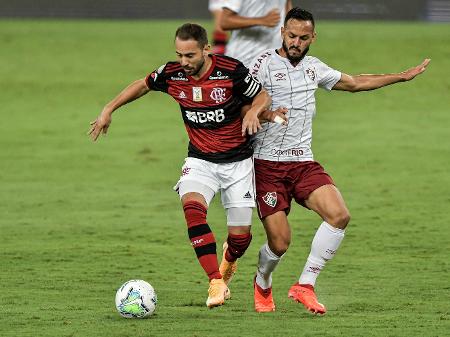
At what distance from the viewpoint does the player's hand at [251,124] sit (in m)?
8.29

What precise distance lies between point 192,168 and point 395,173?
25.7 ft

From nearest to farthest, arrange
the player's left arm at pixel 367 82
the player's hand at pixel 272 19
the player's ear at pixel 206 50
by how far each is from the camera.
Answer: the player's ear at pixel 206 50 < the player's left arm at pixel 367 82 < the player's hand at pixel 272 19

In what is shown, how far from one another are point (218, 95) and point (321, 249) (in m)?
1.27

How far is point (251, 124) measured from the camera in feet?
27.2

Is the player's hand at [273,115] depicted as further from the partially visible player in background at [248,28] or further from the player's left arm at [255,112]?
the partially visible player in background at [248,28]

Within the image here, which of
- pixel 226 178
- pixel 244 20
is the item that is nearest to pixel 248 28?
pixel 244 20

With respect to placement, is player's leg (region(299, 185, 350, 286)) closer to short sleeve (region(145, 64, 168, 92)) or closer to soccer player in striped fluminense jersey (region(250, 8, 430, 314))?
soccer player in striped fluminense jersey (region(250, 8, 430, 314))

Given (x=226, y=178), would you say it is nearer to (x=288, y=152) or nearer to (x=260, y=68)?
(x=288, y=152)

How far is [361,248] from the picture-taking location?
1162cm

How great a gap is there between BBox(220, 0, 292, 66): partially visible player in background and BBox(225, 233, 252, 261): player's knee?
306cm

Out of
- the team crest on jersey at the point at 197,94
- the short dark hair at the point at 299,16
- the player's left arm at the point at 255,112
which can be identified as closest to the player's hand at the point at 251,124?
the player's left arm at the point at 255,112

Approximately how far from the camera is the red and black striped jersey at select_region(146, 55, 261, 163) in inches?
341

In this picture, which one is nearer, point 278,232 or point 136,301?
point 136,301

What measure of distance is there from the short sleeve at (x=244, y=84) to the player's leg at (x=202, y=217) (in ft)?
1.82
